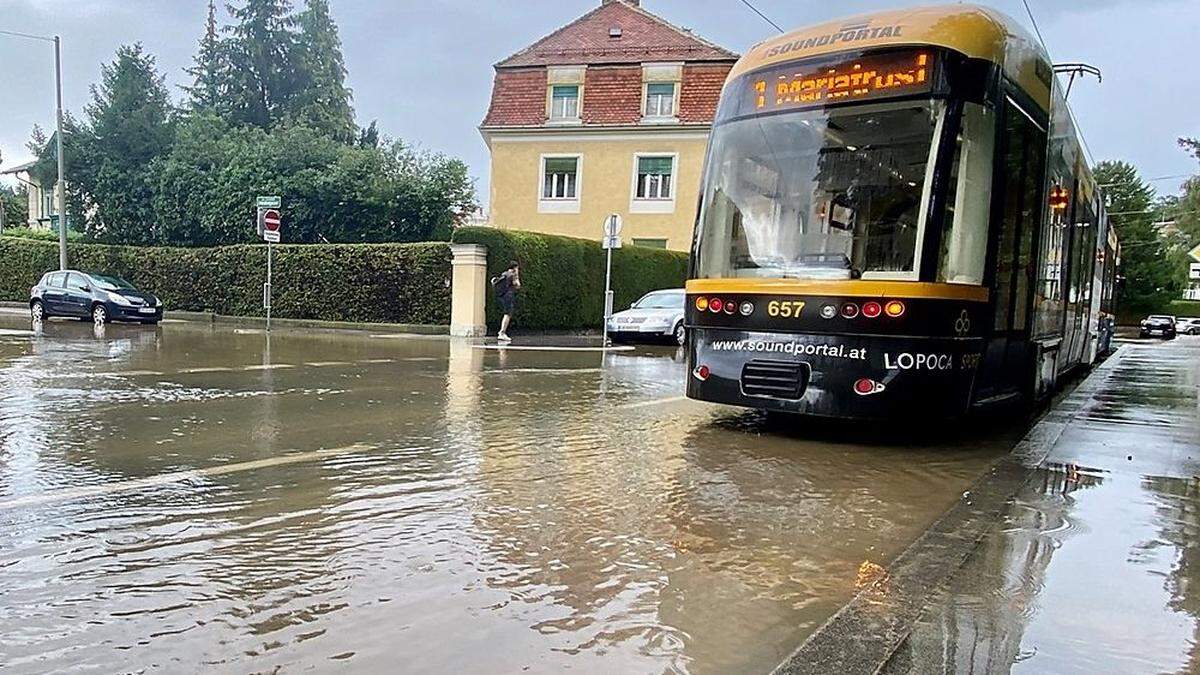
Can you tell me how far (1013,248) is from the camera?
25.0 feet

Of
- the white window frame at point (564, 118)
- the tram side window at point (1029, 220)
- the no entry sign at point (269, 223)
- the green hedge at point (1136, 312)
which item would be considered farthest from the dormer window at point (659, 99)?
the green hedge at point (1136, 312)

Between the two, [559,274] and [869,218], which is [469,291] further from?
[869,218]

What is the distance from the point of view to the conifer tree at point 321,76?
54156 mm

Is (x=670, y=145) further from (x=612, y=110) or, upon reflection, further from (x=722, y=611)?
(x=722, y=611)

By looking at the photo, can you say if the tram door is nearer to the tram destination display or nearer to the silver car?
the tram destination display

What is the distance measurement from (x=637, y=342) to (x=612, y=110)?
15.1 metres

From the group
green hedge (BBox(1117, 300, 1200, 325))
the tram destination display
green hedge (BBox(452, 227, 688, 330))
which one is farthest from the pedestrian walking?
green hedge (BBox(1117, 300, 1200, 325))

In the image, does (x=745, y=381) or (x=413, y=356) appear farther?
(x=413, y=356)

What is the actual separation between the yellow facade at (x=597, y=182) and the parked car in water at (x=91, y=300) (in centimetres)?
1554

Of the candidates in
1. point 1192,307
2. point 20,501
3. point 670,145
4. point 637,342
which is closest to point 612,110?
point 670,145

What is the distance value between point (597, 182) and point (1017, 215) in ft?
88.8

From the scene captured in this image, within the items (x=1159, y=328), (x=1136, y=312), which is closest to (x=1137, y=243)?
(x=1136, y=312)

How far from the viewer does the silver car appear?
20531 millimetres

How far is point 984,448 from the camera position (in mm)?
7758
